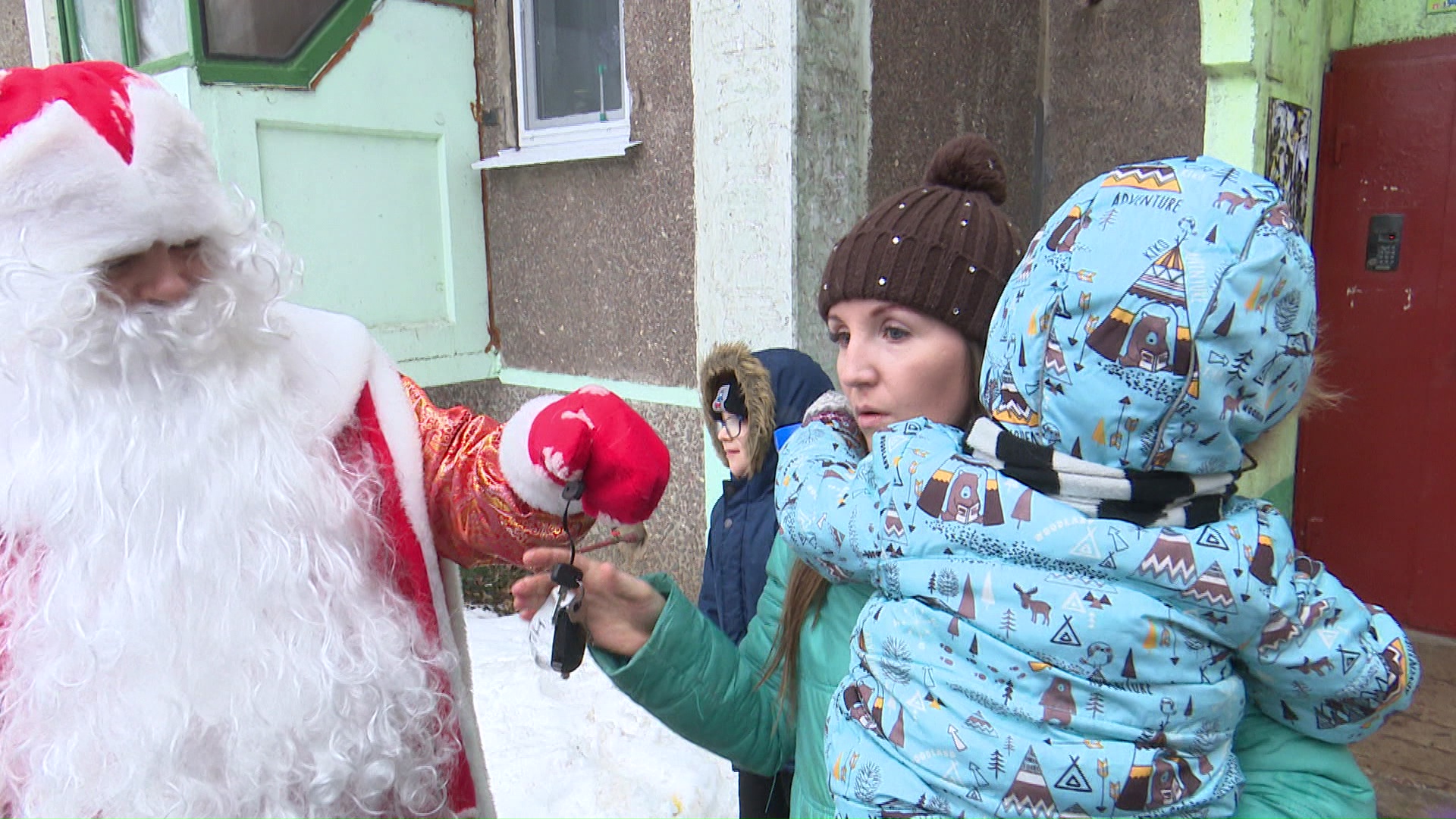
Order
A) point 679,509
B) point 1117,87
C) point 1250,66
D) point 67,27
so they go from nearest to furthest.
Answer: point 1250,66
point 1117,87
point 679,509
point 67,27

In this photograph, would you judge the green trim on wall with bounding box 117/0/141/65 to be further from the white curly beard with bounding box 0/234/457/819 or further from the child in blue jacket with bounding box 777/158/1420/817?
the child in blue jacket with bounding box 777/158/1420/817

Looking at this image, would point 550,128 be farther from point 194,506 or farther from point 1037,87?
point 194,506

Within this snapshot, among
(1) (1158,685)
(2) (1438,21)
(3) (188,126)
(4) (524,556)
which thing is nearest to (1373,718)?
(1) (1158,685)

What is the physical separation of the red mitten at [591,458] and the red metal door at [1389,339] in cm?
281

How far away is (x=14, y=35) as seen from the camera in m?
3.94

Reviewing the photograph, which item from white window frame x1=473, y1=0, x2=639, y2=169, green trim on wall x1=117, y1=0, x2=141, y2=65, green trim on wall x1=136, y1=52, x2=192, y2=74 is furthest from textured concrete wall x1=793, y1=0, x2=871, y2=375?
green trim on wall x1=117, y1=0, x2=141, y2=65

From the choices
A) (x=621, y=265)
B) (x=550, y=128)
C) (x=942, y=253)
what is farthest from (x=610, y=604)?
(x=550, y=128)

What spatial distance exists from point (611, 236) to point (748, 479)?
5.71 ft

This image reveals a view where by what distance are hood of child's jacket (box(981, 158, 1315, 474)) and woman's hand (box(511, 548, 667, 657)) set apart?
0.64 meters

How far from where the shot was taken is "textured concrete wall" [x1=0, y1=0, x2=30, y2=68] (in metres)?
3.88

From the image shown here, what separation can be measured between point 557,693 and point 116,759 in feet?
7.81

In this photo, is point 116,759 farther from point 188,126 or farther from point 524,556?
point 188,126

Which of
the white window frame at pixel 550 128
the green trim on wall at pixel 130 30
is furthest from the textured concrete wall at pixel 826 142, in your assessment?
the green trim on wall at pixel 130 30

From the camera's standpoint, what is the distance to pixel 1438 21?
2912 mm
